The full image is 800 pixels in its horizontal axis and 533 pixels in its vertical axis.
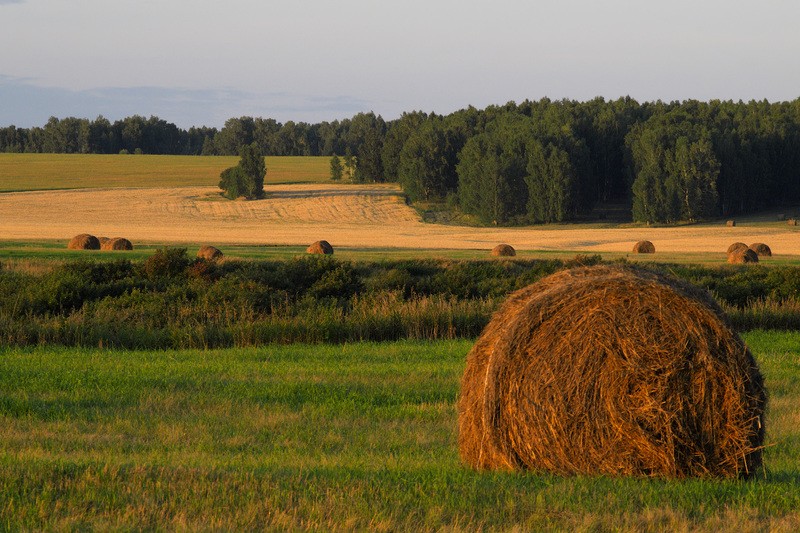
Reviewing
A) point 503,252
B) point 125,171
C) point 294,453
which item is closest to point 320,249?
point 503,252

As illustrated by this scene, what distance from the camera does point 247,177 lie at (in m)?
96.3

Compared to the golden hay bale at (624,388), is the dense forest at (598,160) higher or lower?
higher

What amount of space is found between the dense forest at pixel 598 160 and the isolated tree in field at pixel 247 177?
14930mm

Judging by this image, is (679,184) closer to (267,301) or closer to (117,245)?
(117,245)

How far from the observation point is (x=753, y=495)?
26.6ft

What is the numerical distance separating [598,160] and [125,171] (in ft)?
175

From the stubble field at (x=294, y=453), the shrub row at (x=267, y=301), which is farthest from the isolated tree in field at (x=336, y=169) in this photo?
the stubble field at (x=294, y=453)

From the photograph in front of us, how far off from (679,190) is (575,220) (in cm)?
949

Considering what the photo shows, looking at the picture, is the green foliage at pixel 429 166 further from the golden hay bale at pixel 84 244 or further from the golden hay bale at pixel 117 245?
the golden hay bale at pixel 84 244

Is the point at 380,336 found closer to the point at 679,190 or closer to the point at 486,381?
the point at 486,381

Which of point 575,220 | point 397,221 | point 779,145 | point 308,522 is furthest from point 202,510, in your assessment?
point 779,145

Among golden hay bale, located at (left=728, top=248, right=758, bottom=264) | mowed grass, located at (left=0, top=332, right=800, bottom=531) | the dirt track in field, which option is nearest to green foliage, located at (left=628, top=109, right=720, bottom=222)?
the dirt track in field

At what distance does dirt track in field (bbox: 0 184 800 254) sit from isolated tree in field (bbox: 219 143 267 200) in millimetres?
1826

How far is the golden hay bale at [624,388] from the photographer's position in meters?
8.75
